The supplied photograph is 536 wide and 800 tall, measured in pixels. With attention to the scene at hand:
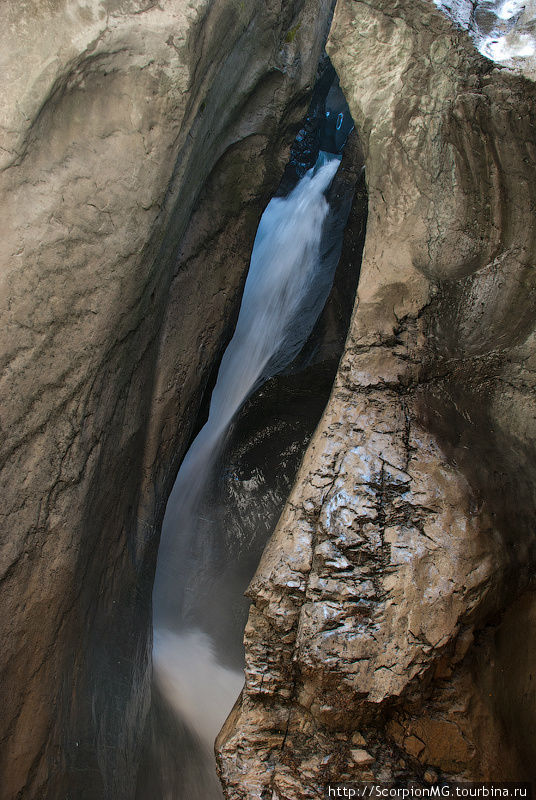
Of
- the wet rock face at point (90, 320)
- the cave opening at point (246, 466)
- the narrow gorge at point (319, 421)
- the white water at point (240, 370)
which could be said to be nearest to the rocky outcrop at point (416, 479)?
the narrow gorge at point (319, 421)

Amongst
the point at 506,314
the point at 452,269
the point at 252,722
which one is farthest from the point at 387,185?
the point at 252,722

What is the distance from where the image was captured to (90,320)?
7.95ft

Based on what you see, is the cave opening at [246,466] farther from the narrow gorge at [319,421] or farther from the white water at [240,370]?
the narrow gorge at [319,421]

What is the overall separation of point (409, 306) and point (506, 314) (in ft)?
1.23

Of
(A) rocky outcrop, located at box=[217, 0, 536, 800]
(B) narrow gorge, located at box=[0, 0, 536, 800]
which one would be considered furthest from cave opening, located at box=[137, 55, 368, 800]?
(A) rocky outcrop, located at box=[217, 0, 536, 800]

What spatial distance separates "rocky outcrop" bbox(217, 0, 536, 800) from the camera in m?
2.00

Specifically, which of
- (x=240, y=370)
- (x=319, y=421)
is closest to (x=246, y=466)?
(x=240, y=370)

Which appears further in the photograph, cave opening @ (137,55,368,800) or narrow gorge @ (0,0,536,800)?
cave opening @ (137,55,368,800)

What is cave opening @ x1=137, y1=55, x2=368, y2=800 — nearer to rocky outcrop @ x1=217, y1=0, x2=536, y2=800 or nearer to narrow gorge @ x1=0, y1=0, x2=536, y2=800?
narrow gorge @ x1=0, y1=0, x2=536, y2=800

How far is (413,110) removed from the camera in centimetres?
260

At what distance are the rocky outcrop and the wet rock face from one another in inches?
30.3

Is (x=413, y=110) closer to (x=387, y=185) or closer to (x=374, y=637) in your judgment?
(x=387, y=185)

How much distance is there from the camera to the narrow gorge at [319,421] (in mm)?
2047

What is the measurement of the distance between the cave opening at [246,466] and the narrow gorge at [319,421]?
0.90 m
